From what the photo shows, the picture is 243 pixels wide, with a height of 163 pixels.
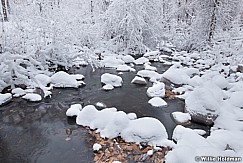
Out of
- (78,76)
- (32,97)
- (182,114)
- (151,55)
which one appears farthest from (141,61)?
(32,97)

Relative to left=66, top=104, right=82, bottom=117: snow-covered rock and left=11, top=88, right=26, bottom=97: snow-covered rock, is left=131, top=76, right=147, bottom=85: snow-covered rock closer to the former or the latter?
left=66, top=104, right=82, bottom=117: snow-covered rock

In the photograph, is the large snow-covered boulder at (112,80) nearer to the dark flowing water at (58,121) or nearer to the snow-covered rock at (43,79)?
the dark flowing water at (58,121)

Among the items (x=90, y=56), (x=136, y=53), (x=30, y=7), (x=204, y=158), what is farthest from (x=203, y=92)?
(x=30, y=7)

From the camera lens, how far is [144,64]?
9.12m

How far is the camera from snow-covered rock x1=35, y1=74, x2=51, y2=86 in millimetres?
7036

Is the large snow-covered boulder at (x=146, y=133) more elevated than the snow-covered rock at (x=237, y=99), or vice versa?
the snow-covered rock at (x=237, y=99)

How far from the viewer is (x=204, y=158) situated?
12.0 feet

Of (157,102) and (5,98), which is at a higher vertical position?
(5,98)

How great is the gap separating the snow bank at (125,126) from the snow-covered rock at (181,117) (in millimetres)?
688

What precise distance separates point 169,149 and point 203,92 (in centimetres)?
178

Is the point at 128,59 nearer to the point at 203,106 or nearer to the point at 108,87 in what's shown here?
the point at 108,87

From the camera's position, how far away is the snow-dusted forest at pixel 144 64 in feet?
14.8

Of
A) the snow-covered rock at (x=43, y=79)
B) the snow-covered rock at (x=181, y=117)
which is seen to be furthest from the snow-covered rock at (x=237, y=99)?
the snow-covered rock at (x=43, y=79)

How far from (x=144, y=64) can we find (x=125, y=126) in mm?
4695
